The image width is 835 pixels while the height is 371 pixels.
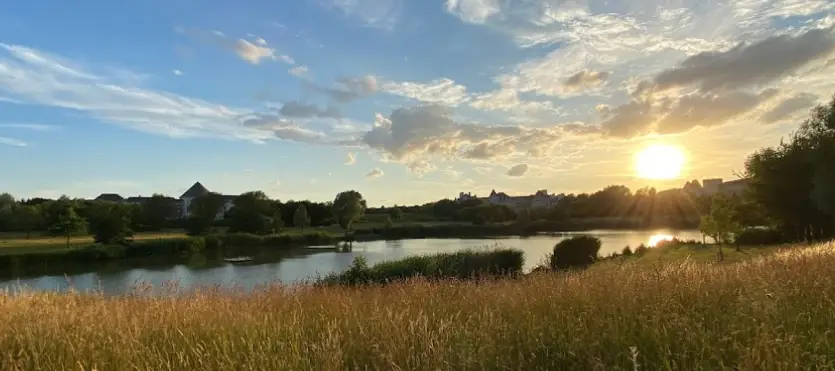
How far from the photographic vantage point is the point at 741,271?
5.62m

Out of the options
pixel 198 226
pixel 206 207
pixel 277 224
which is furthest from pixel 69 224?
pixel 206 207

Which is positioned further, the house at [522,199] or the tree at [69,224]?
the house at [522,199]

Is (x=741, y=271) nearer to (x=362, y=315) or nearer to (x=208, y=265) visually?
(x=362, y=315)

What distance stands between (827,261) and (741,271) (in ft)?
3.28

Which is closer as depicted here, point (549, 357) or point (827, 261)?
point (549, 357)

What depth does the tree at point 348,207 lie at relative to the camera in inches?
3292

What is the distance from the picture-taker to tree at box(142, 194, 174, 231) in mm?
89562

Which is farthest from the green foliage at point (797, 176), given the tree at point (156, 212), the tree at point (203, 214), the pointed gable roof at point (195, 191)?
the pointed gable roof at point (195, 191)

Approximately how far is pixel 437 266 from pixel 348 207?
6358cm

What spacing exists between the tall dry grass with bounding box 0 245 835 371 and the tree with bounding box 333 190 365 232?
78632 millimetres

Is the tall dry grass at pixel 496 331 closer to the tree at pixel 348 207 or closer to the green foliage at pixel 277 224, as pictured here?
the green foliage at pixel 277 224

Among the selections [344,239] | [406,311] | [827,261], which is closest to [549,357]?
[406,311]

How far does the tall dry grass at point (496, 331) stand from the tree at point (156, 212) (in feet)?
305

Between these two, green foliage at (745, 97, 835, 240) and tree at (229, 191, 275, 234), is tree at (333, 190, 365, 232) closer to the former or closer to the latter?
tree at (229, 191, 275, 234)
